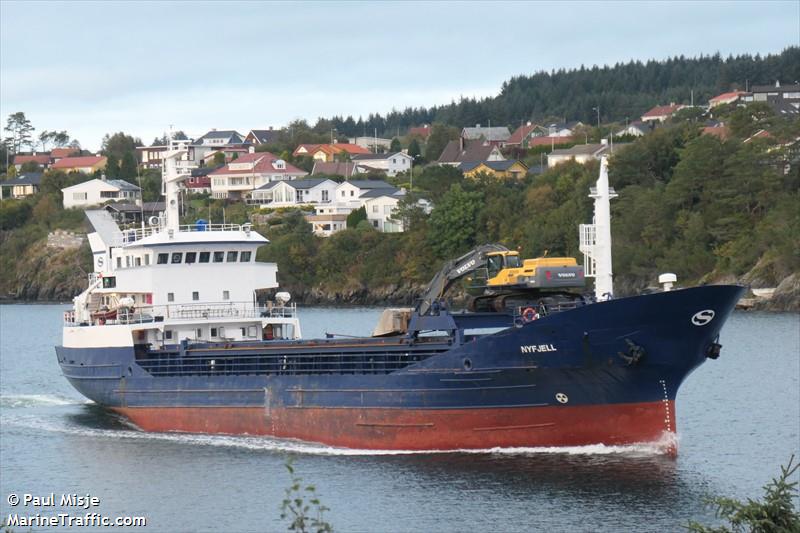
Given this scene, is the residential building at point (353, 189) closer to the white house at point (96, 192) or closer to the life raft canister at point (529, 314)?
the white house at point (96, 192)

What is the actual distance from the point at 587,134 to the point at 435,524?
111 meters

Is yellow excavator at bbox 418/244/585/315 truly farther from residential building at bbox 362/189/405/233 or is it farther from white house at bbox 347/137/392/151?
white house at bbox 347/137/392/151

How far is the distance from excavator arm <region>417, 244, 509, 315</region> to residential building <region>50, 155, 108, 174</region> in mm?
119693

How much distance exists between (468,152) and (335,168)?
14.7 m

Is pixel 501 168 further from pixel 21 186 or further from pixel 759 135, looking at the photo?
pixel 21 186

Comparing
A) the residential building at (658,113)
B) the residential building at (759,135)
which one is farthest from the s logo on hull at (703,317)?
the residential building at (658,113)

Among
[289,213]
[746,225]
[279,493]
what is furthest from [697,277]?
[279,493]

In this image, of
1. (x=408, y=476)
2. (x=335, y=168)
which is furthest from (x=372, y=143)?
(x=408, y=476)

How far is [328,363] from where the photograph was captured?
34.6 m

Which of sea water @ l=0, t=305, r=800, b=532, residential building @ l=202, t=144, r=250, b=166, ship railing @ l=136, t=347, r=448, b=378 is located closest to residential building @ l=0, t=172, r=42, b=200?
residential building @ l=202, t=144, r=250, b=166

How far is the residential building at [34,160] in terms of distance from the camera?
165m

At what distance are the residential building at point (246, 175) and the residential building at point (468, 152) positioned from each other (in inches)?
638

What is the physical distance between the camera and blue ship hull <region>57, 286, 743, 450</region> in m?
30.5

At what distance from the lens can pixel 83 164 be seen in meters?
153
